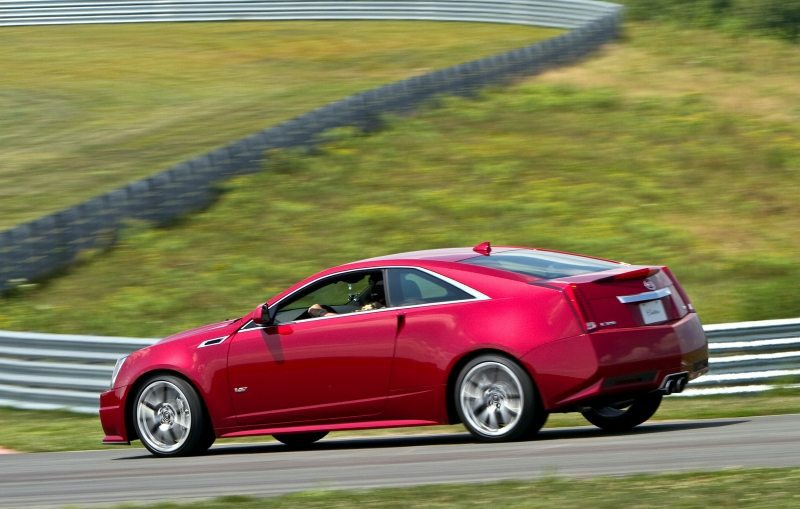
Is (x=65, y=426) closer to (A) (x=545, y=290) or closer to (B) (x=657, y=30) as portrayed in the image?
(A) (x=545, y=290)

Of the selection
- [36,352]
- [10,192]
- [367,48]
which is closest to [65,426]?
[36,352]

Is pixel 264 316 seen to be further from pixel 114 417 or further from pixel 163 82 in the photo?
pixel 163 82

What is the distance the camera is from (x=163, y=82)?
39.8 metres

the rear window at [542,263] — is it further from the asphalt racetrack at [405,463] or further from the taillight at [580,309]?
the asphalt racetrack at [405,463]

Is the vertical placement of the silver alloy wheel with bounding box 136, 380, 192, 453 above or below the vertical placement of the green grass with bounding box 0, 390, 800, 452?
above

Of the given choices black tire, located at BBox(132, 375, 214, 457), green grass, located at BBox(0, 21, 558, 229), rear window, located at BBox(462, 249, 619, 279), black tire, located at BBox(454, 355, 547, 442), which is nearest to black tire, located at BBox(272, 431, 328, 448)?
black tire, located at BBox(132, 375, 214, 457)

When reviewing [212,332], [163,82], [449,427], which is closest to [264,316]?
[212,332]

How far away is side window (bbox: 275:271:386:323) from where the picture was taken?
9.73 meters

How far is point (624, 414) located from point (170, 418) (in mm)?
3339

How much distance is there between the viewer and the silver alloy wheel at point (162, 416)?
10266 millimetres

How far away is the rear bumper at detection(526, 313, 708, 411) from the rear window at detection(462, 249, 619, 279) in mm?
592

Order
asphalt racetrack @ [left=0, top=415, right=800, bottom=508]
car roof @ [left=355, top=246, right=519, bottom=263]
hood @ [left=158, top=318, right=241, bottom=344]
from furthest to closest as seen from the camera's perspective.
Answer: hood @ [left=158, top=318, right=241, bottom=344]
car roof @ [left=355, top=246, right=519, bottom=263]
asphalt racetrack @ [left=0, top=415, right=800, bottom=508]

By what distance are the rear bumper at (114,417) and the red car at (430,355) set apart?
1cm

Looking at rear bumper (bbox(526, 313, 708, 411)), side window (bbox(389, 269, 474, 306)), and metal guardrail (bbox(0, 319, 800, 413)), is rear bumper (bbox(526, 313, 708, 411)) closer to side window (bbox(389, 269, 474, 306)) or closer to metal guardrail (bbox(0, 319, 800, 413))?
side window (bbox(389, 269, 474, 306))
